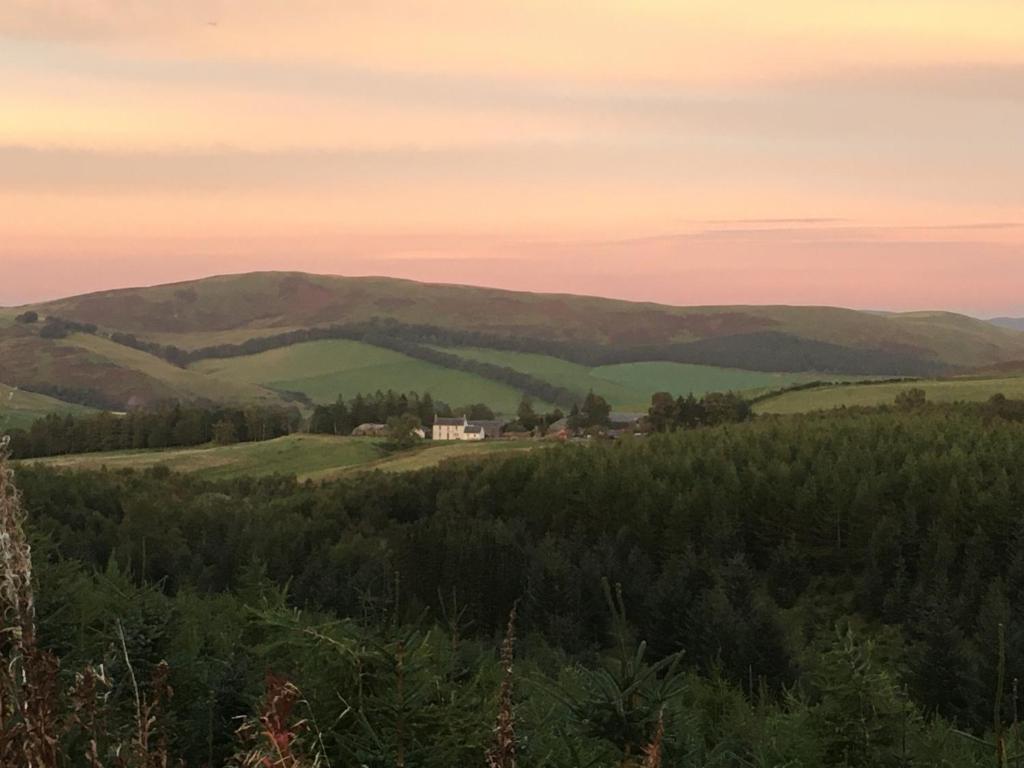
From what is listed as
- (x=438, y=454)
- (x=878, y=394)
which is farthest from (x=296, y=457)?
(x=878, y=394)

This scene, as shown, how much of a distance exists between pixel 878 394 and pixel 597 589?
125 m

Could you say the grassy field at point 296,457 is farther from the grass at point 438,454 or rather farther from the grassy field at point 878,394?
the grassy field at point 878,394

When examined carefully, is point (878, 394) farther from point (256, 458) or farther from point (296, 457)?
point (256, 458)

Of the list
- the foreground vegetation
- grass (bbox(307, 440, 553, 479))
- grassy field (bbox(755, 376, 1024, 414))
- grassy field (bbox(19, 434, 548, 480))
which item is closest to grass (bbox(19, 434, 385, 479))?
grassy field (bbox(19, 434, 548, 480))

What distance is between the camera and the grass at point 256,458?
538 feet

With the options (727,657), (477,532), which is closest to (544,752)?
(727,657)

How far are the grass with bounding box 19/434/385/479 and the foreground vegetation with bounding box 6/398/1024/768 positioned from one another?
58.2 feet

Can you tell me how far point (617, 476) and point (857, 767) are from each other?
97.3 meters

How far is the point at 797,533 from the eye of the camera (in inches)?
3812

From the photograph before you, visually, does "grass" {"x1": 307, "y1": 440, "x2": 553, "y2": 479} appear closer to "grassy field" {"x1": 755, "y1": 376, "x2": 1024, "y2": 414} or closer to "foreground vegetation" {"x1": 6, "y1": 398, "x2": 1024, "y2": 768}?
"foreground vegetation" {"x1": 6, "y1": 398, "x2": 1024, "y2": 768}

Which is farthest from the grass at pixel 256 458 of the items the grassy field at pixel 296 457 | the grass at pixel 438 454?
the grass at pixel 438 454

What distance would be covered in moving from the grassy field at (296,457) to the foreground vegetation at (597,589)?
16.4m

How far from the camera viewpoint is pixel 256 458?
564 feet

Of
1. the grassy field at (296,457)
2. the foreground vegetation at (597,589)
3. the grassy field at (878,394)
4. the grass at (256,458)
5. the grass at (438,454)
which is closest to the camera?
the foreground vegetation at (597,589)
